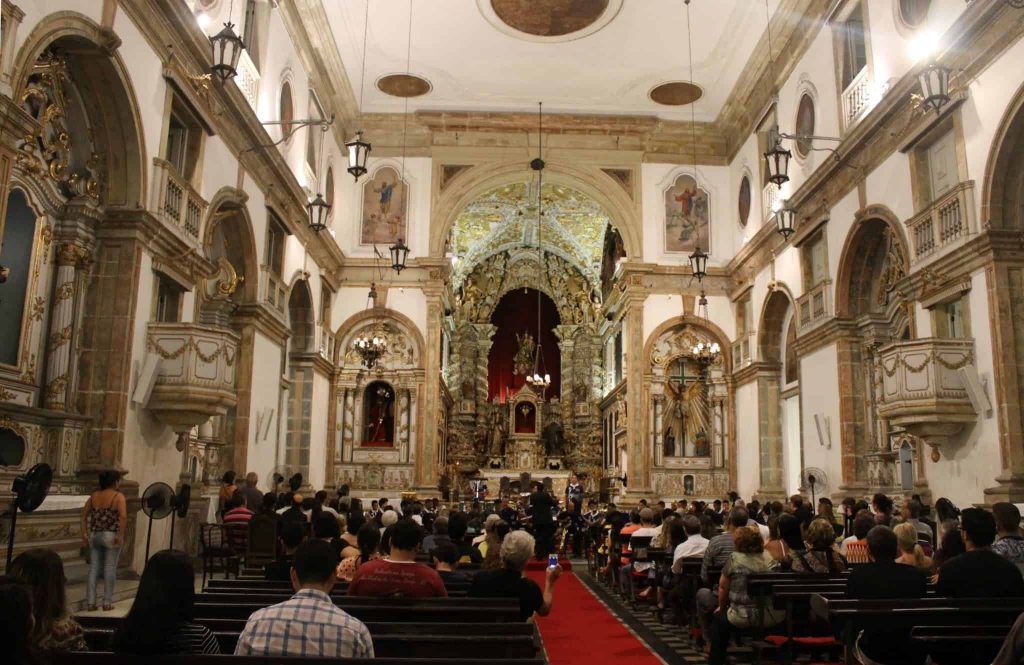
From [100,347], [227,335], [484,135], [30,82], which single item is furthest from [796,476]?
[30,82]

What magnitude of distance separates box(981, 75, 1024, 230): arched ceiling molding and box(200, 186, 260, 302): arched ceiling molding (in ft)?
34.3

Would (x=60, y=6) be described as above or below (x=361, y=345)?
above

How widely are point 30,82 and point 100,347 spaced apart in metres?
3.00

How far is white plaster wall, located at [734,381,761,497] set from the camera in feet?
67.2

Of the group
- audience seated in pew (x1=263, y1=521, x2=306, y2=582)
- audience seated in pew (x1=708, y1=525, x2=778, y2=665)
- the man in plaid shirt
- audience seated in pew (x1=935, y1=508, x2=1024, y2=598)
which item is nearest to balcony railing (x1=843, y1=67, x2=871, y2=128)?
audience seated in pew (x1=708, y1=525, x2=778, y2=665)

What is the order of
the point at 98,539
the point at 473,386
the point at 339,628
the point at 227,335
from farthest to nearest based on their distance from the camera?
the point at 473,386
the point at 227,335
the point at 98,539
the point at 339,628

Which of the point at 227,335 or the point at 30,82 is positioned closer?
the point at 30,82

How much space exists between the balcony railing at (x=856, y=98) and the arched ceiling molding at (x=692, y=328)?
7.72 metres

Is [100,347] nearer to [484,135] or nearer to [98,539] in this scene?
[98,539]

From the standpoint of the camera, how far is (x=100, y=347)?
10211mm

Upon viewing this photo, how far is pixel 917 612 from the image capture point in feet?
13.5

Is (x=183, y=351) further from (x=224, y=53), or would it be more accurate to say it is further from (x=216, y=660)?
(x=216, y=660)

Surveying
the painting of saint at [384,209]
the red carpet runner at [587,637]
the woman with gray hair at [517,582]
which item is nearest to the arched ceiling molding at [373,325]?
the painting of saint at [384,209]

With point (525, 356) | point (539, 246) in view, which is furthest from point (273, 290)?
point (525, 356)
